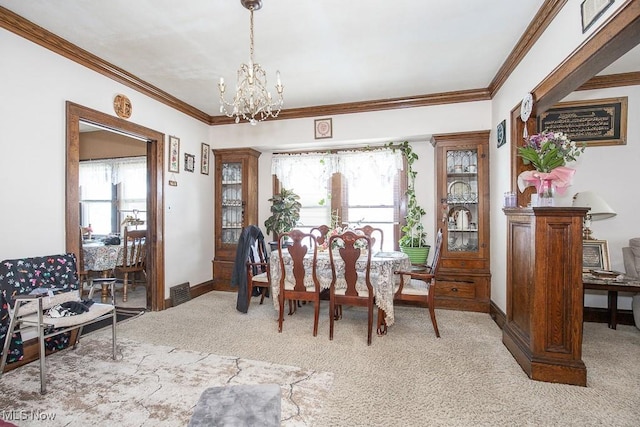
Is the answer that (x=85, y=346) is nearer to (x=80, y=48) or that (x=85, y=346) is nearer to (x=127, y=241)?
(x=127, y=241)

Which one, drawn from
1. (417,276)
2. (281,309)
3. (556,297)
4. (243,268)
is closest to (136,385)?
(281,309)

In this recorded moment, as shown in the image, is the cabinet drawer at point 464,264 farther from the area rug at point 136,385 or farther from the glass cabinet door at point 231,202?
the glass cabinet door at point 231,202

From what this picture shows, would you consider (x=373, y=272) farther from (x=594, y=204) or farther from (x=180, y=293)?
(x=180, y=293)

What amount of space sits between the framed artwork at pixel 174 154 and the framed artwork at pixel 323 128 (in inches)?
77.8

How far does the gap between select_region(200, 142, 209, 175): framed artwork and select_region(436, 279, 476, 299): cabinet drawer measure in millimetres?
3814

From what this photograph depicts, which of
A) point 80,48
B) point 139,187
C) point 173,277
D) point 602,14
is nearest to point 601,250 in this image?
point 602,14

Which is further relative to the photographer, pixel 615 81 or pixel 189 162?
pixel 189 162

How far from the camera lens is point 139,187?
221 inches

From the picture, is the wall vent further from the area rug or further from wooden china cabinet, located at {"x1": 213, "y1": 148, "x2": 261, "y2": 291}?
the area rug

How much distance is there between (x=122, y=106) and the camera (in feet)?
11.1

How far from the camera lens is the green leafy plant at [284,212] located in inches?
183

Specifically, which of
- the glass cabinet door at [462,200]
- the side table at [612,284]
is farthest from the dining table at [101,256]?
the side table at [612,284]

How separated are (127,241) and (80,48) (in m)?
2.52

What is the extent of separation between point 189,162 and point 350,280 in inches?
119
